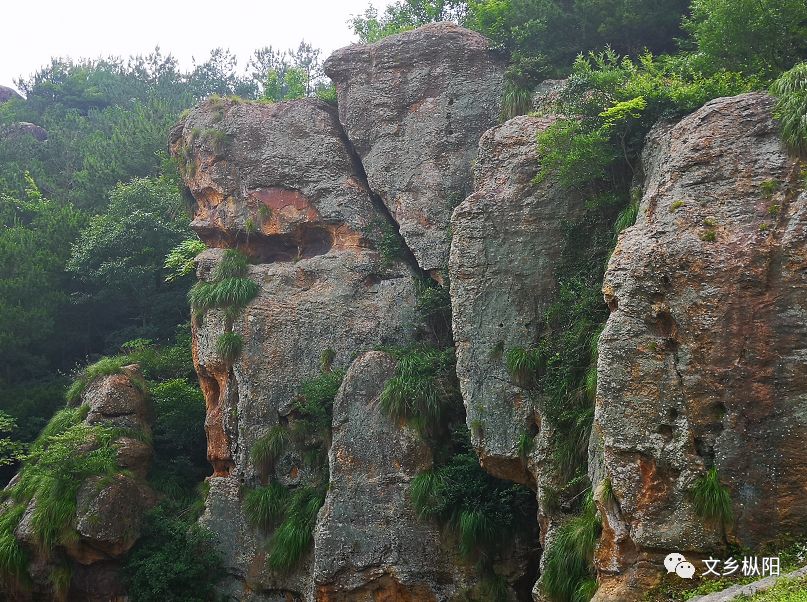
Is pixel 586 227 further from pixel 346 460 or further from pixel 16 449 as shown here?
pixel 16 449

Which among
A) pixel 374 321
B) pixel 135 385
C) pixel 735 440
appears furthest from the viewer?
pixel 135 385

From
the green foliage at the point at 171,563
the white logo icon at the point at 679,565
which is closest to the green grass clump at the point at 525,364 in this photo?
the white logo icon at the point at 679,565

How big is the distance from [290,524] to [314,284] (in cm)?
537

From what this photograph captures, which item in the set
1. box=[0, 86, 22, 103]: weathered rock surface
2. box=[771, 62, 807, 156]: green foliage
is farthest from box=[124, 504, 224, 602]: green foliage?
box=[0, 86, 22, 103]: weathered rock surface

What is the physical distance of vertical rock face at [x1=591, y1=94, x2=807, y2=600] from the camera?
8672 mm

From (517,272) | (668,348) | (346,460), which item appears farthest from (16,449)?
(668,348)

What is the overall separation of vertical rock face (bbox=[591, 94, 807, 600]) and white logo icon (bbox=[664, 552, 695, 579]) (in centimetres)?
11

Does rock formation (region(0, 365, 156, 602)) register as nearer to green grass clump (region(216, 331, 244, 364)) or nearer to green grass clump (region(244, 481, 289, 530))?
green grass clump (region(244, 481, 289, 530))

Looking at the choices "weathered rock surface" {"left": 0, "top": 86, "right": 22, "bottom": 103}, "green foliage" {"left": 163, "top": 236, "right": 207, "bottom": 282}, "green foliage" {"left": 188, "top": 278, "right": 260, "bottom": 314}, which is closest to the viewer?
"green foliage" {"left": 188, "top": 278, "right": 260, "bottom": 314}

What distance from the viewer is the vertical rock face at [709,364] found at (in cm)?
867

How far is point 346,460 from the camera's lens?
48.4 ft

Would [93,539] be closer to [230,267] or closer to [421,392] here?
[230,267]

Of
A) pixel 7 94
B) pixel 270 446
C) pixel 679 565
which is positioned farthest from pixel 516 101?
pixel 7 94

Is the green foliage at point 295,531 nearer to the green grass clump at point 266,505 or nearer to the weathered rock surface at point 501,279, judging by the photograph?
the green grass clump at point 266,505
